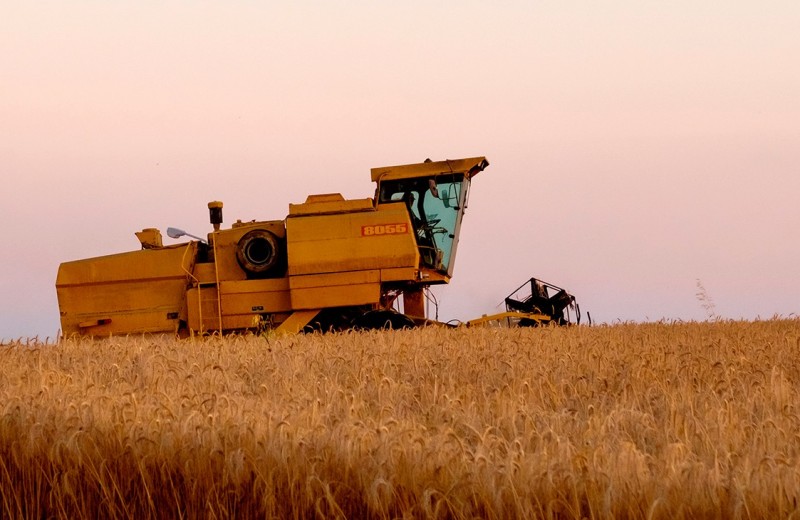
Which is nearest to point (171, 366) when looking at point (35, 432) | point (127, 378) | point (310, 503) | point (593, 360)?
point (127, 378)

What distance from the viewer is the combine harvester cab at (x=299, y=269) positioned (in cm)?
1488

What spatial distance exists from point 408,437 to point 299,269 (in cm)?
1043

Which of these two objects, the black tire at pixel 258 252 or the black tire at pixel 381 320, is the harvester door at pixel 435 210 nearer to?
the black tire at pixel 381 320

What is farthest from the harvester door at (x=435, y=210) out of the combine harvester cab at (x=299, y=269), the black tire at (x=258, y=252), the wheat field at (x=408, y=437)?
the wheat field at (x=408, y=437)

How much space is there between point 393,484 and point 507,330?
10.0 m

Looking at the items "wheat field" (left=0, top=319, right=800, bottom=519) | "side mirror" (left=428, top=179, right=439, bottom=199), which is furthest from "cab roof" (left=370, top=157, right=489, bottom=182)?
"wheat field" (left=0, top=319, right=800, bottom=519)

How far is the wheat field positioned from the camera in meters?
3.94

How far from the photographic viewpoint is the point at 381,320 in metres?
14.8

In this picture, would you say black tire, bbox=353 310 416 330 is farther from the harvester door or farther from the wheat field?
the wheat field

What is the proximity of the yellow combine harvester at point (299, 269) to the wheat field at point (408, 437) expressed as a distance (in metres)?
5.11

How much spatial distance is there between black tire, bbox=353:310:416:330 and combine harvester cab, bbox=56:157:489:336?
2 centimetres

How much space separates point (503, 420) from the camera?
5816mm

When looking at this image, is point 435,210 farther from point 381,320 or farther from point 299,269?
point 299,269

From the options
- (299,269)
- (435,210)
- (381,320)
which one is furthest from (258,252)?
(435,210)
